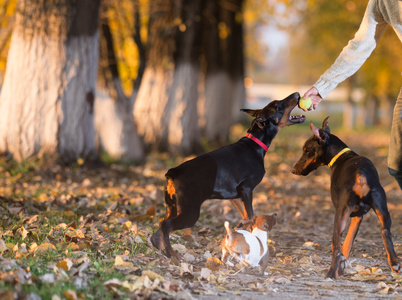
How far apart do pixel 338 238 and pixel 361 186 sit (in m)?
0.47

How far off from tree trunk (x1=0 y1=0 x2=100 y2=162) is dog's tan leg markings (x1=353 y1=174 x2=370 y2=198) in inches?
226

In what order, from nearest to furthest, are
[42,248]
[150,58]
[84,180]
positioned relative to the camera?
[42,248], [84,180], [150,58]

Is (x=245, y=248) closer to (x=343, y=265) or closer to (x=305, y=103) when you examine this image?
(x=343, y=265)

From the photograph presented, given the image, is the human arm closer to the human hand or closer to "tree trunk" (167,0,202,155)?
the human hand

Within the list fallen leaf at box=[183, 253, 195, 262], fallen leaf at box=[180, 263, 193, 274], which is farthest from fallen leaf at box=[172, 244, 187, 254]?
fallen leaf at box=[180, 263, 193, 274]

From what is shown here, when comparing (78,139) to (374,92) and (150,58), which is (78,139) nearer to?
(150,58)

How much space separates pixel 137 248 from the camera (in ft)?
16.8

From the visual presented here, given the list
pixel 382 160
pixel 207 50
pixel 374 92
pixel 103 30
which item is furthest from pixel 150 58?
pixel 374 92

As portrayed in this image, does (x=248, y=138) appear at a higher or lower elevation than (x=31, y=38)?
lower

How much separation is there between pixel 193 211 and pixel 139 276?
2.54ft

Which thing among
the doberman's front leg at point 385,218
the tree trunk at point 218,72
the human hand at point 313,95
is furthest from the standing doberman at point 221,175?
the tree trunk at point 218,72

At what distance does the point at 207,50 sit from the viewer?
17.7 metres

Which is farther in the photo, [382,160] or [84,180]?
[382,160]

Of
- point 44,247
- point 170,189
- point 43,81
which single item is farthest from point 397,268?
point 43,81
